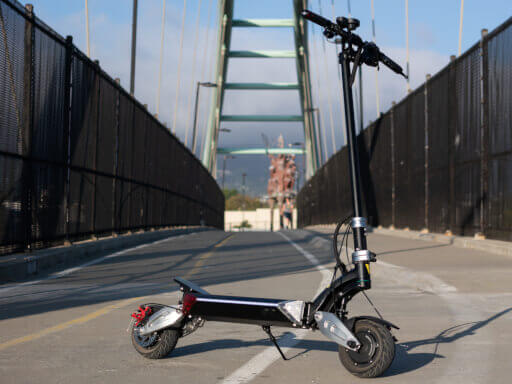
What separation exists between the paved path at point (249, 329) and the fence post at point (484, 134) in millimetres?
2249

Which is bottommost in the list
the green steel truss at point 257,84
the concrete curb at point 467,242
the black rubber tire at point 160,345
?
the black rubber tire at point 160,345

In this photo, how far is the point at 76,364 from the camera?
488cm

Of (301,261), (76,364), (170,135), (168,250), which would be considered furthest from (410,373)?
(170,135)

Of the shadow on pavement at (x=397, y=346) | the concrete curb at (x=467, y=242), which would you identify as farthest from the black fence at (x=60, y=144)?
the concrete curb at (x=467, y=242)

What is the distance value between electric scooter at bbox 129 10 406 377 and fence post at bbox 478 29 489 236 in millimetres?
10118

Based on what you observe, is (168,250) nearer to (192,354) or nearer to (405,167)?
(405,167)

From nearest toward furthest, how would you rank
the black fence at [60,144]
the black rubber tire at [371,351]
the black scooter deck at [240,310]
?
the black rubber tire at [371,351] < the black scooter deck at [240,310] < the black fence at [60,144]

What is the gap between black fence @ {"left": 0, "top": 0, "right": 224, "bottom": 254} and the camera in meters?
11.0

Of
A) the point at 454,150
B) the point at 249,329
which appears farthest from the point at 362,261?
the point at 454,150

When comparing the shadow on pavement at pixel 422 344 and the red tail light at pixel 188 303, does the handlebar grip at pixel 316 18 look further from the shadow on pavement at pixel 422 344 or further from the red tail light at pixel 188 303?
the shadow on pavement at pixel 422 344

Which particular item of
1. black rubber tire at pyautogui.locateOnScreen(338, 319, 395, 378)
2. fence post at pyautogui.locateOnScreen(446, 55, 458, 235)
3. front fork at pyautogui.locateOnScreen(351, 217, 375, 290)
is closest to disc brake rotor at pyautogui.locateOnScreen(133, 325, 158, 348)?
black rubber tire at pyautogui.locateOnScreen(338, 319, 395, 378)

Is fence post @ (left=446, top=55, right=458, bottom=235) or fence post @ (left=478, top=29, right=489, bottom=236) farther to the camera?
fence post @ (left=446, top=55, right=458, bottom=235)

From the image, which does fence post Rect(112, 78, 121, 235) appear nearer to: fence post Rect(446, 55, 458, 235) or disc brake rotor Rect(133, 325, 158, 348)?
fence post Rect(446, 55, 458, 235)

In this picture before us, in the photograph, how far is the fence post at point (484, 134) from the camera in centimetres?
1452
